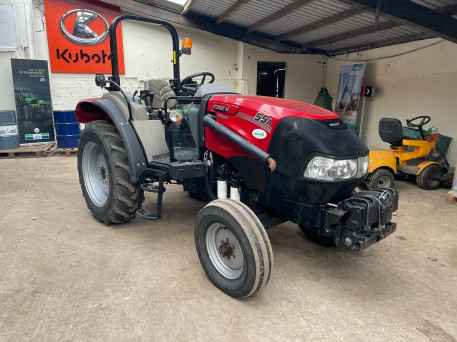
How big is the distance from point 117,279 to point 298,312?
1277 mm

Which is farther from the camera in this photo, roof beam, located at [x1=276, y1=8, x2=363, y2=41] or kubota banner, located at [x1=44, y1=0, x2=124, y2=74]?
kubota banner, located at [x1=44, y1=0, x2=124, y2=74]

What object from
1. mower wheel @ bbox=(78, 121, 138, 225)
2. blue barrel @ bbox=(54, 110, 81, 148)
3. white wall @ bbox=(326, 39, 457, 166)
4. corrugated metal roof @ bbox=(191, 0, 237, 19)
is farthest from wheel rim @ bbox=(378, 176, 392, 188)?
blue barrel @ bbox=(54, 110, 81, 148)

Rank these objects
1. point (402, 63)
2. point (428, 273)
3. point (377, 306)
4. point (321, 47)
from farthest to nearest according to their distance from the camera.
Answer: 1. point (321, 47)
2. point (402, 63)
3. point (428, 273)
4. point (377, 306)

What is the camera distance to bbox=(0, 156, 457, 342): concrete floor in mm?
1922

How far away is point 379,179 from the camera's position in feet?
15.7

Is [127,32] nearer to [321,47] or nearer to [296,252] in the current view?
[321,47]

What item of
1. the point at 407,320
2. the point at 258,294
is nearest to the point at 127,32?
the point at 258,294

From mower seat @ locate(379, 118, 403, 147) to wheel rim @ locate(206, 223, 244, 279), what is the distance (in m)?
3.81

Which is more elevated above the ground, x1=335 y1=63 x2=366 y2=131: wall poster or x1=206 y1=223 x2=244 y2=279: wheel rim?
x1=335 y1=63 x2=366 y2=131: wall poster

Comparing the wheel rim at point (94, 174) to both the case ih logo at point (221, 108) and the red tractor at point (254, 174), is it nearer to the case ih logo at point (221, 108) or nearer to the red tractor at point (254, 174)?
the red tractor at point (254, 174)

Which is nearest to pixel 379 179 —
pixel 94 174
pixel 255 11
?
pixel 94 174

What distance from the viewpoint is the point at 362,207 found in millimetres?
2021

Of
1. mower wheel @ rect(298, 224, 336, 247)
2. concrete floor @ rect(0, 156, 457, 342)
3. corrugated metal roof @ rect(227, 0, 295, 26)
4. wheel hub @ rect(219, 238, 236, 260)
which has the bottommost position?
concrete floor @ rect(0, 156, 457, 342)

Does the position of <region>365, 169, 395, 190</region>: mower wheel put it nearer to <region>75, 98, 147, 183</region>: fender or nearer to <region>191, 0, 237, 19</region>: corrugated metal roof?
<region>75, 98, 147, 183</region>: fender
